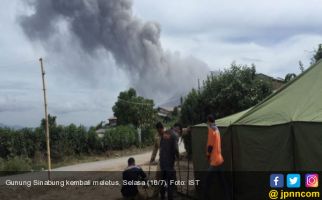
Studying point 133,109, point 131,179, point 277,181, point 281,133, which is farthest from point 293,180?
point 133,109

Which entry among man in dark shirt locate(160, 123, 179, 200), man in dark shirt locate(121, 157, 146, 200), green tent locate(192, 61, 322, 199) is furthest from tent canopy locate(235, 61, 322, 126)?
man in dark shirt locate(121, 157, 146, 200)

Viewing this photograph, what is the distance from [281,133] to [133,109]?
181 ft

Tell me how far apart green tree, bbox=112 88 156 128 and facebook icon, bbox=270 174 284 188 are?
54349 millimetres

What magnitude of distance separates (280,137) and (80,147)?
99.6ft

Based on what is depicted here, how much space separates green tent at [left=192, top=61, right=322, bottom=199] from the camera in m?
8.77

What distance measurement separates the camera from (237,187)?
10.1 metres

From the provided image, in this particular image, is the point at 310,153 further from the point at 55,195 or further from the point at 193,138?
the point at 55,195

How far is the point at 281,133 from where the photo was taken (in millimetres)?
9078

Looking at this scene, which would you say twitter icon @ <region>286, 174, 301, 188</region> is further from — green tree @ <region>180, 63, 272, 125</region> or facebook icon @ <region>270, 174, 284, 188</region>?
green tree @ <region>180, 63, 272, 125</region>

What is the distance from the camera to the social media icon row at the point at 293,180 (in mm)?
8766

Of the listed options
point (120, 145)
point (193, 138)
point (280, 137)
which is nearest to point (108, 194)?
point (193, 138)

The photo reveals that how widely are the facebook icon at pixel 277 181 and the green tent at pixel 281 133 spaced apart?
11cm

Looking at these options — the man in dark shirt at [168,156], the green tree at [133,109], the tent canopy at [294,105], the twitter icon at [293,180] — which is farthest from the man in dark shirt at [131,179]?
the green tree at [133,109]

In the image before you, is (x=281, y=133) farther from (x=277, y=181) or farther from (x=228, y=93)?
(x=228, y=93)
